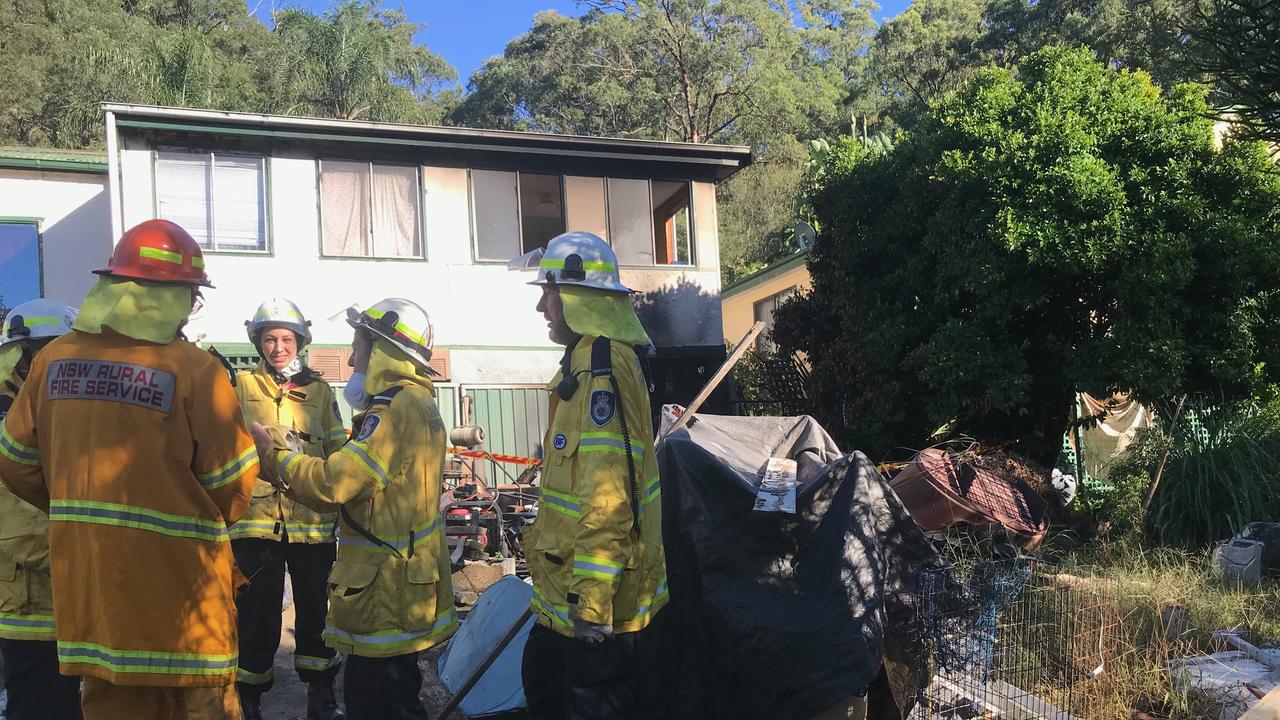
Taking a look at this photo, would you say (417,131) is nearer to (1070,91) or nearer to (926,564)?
(1070,91)

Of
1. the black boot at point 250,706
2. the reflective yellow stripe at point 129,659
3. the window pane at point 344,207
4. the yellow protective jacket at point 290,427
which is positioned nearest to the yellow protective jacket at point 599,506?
the reflective yellow stripe at point 129,659

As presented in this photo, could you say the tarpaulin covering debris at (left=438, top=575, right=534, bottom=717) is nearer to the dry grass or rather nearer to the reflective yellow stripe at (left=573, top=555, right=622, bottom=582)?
the reflective yellow stripe at (left=573, top=555, right=622, bottom=582)

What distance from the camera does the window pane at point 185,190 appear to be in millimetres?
13203

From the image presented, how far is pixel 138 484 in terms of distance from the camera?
3.02 meters

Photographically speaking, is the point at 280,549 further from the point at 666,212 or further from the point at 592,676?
the point at 666,212

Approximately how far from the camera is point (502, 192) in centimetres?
1471

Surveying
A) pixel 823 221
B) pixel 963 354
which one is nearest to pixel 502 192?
pixel 823 221

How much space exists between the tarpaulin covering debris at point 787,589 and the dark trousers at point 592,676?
0.38 metres

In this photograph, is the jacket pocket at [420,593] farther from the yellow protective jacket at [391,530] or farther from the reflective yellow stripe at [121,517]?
the reflective yellow stripe at [121,517]

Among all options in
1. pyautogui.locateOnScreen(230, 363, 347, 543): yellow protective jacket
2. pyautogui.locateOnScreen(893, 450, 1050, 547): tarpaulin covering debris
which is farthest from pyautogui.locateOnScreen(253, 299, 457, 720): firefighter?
pyautogui.locateOnScreen(893, 450, 1050, 547): tarpaulin covering debris

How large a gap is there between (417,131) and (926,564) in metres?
11.2

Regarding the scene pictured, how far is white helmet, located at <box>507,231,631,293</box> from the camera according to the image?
3609 mm

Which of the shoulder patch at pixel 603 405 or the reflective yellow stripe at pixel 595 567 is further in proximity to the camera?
the shoulder patch at pixel 603 405

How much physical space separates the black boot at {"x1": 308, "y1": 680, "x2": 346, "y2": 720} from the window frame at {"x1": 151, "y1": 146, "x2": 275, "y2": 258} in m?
9.62
